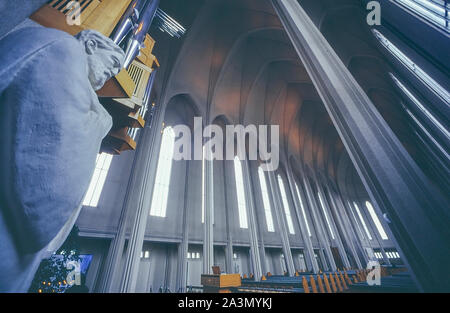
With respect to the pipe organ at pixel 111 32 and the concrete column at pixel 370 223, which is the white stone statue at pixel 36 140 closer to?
the pipe organ at pixel 111 32

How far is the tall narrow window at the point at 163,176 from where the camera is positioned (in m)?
8.43

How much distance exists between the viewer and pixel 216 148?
1191cm

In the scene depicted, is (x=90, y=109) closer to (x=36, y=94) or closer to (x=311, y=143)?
(x=36, y=94)

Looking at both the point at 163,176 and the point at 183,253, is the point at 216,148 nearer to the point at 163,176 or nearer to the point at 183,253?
the point at 163,176

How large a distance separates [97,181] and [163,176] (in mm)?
2941

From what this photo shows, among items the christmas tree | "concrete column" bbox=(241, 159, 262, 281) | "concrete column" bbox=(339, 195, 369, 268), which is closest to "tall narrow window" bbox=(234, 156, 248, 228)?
"concrete column" bbox=(241, 159, 262, 281)

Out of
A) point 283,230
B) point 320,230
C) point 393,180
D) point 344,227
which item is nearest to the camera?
point 393,180

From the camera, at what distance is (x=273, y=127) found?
47.2ft

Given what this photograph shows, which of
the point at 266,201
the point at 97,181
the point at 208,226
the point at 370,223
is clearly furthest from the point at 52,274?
the point at 370,223

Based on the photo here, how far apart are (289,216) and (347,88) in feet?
46.1

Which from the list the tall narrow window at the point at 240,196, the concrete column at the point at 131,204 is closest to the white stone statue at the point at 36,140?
the concrete column at the point at 131,204

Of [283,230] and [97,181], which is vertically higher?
[97,181]

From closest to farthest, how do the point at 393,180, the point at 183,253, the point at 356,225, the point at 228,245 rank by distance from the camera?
the point at 393,180 < the point at 183,253 < the point at 228,245 < the point at 356,225

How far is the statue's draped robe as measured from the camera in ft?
2.11
